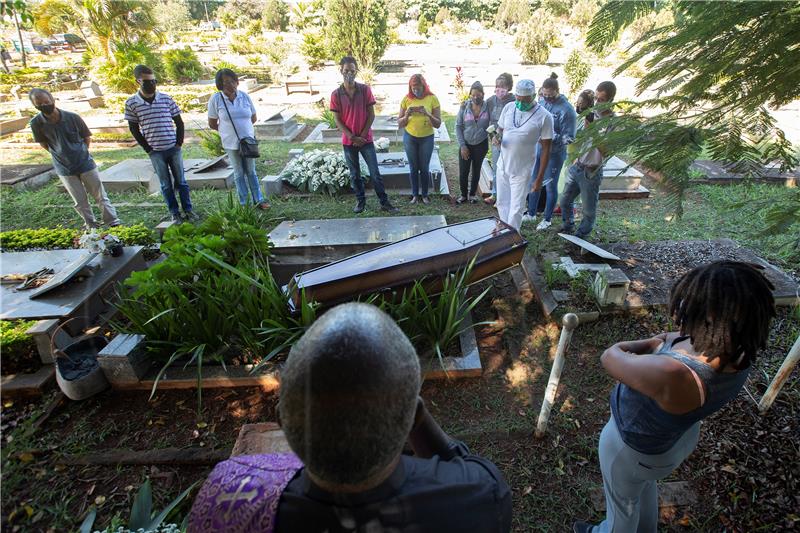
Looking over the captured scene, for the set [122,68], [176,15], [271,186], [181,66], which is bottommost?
[271,186]

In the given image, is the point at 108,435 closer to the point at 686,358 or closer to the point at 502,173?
the point at 686,358

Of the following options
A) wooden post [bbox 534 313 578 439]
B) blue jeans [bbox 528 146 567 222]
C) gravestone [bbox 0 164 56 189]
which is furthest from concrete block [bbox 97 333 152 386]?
gravestone [bbox 0 164 56 189]

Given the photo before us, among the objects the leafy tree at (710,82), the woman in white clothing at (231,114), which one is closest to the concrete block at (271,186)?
the woman in white clothing at (231,114)

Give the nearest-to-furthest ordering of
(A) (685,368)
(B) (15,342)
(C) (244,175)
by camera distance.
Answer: (A) (685,368) < (B) (15,342) < (C) (244,175)

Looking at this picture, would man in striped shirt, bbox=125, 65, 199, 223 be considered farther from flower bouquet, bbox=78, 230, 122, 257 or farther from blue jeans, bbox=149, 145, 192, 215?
flower bouquet, bbox=78, 230, 122, 257

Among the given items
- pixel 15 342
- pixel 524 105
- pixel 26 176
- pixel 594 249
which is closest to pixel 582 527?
pixel 594 249

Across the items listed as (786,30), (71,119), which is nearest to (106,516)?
(786,30)

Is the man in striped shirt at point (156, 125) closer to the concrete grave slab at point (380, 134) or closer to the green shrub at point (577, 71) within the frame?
the concrete grave slab at point (380, 134)

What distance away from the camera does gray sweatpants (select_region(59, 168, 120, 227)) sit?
5074 mm

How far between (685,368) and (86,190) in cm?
657

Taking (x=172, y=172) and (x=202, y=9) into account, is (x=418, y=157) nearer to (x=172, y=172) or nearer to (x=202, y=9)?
A: (x=172, y=172)

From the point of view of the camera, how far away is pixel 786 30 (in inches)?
A: 52.9

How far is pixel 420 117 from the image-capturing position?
5.45m

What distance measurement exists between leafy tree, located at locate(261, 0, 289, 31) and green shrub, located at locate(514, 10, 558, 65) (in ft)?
67.3
